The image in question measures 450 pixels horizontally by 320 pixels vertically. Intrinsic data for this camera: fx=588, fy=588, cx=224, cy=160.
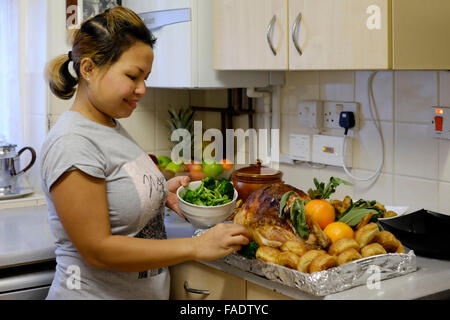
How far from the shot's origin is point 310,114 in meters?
2.12

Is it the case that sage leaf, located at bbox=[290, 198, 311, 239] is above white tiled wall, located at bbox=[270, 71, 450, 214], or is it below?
below

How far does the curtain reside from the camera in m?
2.39

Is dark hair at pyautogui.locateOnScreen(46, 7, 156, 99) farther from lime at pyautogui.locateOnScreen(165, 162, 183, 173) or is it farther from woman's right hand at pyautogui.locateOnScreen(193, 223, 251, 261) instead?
lime at pyautogui.locateOnScreen(165, 162, 183, 173)

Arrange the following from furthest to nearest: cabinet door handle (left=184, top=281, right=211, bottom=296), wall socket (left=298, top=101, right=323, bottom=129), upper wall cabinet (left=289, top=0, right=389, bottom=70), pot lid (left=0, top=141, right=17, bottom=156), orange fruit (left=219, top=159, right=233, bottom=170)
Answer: orange fruit (left=219, top=159, right=233, bottom=170) < pot lid (left=0, top=141, right=17, bottom=156) < wall socket (left=298, top=101, right=323, bottom=129) < cabinet door handle (left=184, top=281, right=211, bottom=296) < upper wall cabinet (left=289, top=0, right=389, bottom=70)

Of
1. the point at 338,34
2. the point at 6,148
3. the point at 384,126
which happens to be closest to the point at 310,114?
the point at 384,126

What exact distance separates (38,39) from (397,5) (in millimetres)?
1497

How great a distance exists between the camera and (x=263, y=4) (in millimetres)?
1823

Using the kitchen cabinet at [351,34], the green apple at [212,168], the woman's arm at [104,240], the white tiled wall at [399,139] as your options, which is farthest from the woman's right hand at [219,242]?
the green apple at [212,168]

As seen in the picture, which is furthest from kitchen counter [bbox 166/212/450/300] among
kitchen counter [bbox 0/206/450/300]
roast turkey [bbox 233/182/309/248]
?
roast turkey [bbox 233/182/309/248]

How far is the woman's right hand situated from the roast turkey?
0.06m

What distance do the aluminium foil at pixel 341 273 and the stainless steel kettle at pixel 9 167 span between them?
126cm

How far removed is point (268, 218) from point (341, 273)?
254 millimetres

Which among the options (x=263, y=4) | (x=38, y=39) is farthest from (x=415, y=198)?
(x=38, y=39)
